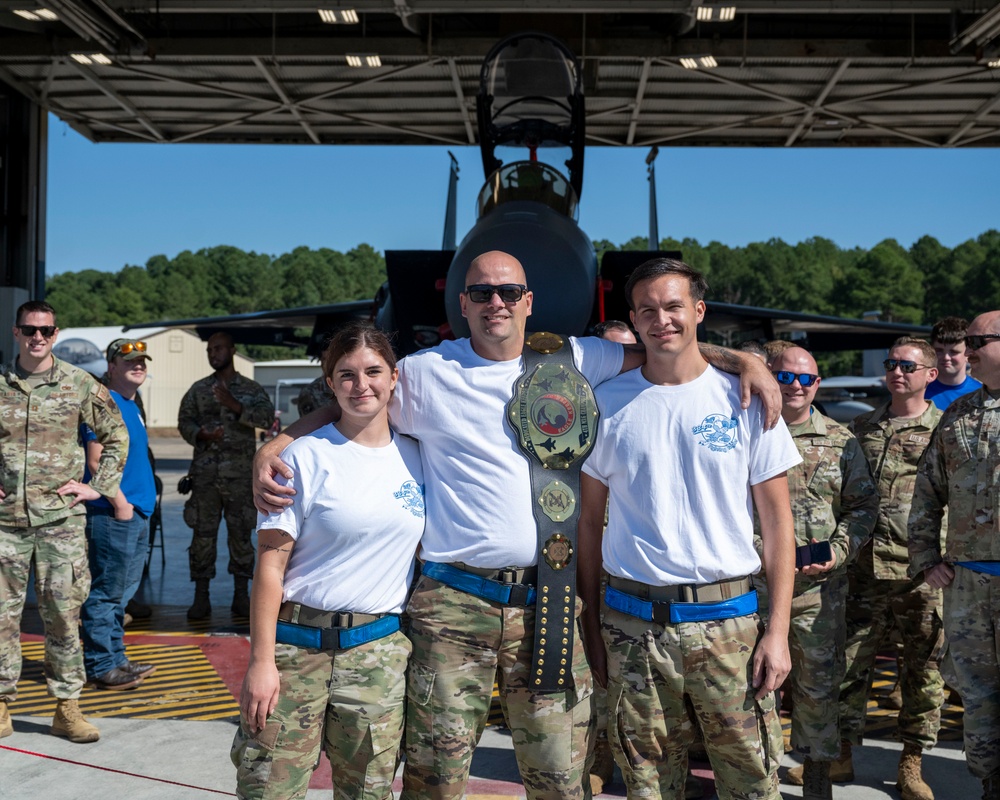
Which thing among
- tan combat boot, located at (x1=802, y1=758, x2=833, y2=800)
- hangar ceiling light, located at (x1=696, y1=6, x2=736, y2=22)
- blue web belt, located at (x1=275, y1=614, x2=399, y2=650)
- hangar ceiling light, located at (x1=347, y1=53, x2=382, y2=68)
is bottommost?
tan combat boot, located at (x1=802, y1=758, x2=833, y2=800)

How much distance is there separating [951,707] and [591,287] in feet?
10.9

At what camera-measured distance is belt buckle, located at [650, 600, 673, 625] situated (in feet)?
8.70

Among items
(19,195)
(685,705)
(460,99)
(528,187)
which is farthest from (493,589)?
(19,195)

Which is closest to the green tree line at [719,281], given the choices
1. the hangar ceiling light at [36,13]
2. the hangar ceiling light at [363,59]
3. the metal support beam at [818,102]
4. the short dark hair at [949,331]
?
the metal support beam at [818,102]

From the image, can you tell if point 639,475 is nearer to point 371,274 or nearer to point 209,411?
point 209,411

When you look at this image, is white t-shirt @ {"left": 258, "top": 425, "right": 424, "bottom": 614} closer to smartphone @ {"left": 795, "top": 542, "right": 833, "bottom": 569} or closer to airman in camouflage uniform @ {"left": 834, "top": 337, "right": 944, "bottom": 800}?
smartphone @ {"left": 795, "top": 542, "right": 833, "bottom": 569}

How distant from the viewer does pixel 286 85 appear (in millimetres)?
11969

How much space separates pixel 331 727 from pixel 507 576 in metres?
0.66

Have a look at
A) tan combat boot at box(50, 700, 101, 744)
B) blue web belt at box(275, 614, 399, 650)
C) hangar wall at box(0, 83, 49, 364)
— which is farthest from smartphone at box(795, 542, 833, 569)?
hangar wall at box(0, 83, 49, 364)

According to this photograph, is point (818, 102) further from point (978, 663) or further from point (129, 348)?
point (978, 663)

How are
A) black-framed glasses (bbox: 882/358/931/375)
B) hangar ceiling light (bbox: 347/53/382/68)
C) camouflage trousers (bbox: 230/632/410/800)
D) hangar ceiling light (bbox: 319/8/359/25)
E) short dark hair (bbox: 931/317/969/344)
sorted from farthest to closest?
hangar ceiling light (bbox: 347/53/382/68), hangar ceiling light (bbox: 319/8/359/25), short dark hair (bbox: 931/317/969/344), black-framed glasses (bbox: 882/358/931/375), camouflage trousers (bbox: 230/632/410/800)

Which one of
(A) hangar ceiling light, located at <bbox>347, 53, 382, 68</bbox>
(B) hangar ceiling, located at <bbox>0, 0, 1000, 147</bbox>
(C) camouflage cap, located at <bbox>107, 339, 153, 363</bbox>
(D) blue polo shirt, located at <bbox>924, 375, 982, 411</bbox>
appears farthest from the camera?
(A) hangar ceiling light, located at <bbox>347, 53, 382, 68</bbox>

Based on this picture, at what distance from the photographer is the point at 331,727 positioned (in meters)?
2.66

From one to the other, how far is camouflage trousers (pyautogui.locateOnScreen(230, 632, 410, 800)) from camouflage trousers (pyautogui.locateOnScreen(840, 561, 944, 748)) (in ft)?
8.00
